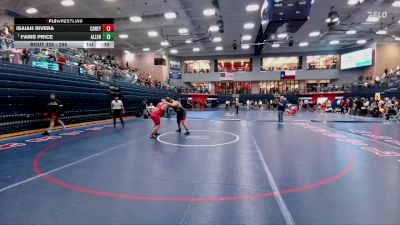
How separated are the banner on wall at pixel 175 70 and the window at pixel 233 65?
618 cm

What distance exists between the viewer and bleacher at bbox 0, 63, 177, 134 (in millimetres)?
9727

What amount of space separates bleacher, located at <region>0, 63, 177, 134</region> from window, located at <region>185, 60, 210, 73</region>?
25564 mm

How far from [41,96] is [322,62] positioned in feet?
129

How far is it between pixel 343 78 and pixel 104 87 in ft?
114

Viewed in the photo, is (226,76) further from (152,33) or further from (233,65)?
(152,33)

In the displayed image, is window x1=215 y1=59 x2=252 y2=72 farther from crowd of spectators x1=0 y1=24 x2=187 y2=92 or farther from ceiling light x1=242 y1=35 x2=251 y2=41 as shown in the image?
crowd of spectators x1=0 y1=24 x2=187 y2=92

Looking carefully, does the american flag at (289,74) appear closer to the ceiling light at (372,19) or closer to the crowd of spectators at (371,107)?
the crowd of spectators at (371,107)

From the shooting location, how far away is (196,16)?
72.5 ft

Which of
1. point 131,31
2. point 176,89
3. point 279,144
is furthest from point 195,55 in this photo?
point 279,144

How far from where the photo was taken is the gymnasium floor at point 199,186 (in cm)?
291

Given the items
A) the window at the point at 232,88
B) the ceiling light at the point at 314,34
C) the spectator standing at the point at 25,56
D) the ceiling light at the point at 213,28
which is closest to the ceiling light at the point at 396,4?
the ceiling light at the point at 314,34

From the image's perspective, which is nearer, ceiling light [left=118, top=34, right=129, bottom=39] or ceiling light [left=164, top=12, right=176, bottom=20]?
ceiling light [left=164, top=12, right=176, bottom=20]

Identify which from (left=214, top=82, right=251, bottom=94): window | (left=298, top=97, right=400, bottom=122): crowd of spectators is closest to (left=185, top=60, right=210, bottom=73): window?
(left=214, top=82, right=251, bottom=94): window

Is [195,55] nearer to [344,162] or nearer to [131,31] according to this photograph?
[131,31]
